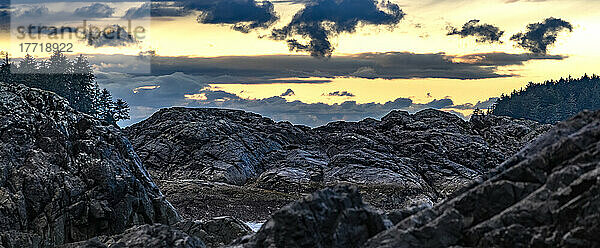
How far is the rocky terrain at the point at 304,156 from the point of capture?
68688 millimetres

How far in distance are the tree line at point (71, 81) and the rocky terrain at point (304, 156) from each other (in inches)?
1934

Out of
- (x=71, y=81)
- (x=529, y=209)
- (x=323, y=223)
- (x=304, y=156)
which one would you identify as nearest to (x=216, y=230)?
(x=323, y=223)

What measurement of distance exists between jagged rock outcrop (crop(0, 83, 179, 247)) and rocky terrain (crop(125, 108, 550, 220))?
60.6 ft

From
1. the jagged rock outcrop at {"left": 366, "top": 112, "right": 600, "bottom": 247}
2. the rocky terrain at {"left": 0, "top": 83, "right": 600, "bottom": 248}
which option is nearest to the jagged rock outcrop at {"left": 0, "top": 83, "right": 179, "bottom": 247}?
the rocky terrain at {"left": 0, "top": 83, "right": 600, "bottom": 248}

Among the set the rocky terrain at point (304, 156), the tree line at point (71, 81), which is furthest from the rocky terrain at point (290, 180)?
the tree line at point (71, 81)

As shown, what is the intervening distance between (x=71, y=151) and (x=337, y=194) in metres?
27.2

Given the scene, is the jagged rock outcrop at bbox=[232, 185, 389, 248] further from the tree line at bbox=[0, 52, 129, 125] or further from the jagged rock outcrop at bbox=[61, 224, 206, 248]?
the tree line at bbox=[0, 52, 129, 125]

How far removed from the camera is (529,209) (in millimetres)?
16891

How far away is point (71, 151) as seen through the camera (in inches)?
1639

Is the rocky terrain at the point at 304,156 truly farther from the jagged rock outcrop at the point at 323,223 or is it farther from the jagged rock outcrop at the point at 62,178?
the jagged rock outcrop at the point at 323,223

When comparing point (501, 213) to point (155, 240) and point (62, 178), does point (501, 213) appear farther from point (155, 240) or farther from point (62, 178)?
point (62, 178)

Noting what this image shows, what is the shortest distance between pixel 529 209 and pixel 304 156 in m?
68.2

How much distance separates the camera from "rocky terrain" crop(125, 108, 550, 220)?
6869 cm

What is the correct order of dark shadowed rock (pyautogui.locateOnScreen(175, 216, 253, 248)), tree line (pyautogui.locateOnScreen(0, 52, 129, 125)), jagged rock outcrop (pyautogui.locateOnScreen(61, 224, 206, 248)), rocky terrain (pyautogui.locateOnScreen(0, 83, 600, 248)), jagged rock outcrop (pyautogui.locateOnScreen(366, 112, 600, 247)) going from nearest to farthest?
jagged rock outcrop (pyautogui.locateOnScreen(366, 112, 600, 247))
rocky terrain (pyautogui.locateOnScreen(0, 83, 600, 248))
jagged rock outcrop (pyautogui.locateOnScreen(61, 224, 206, 248))
dark shadowed rock (pyautogui.locateOnScreen(175, 216, 253, 248))
tree line (pyautogui.locateOnScreen(0, 52, 129, 125))
